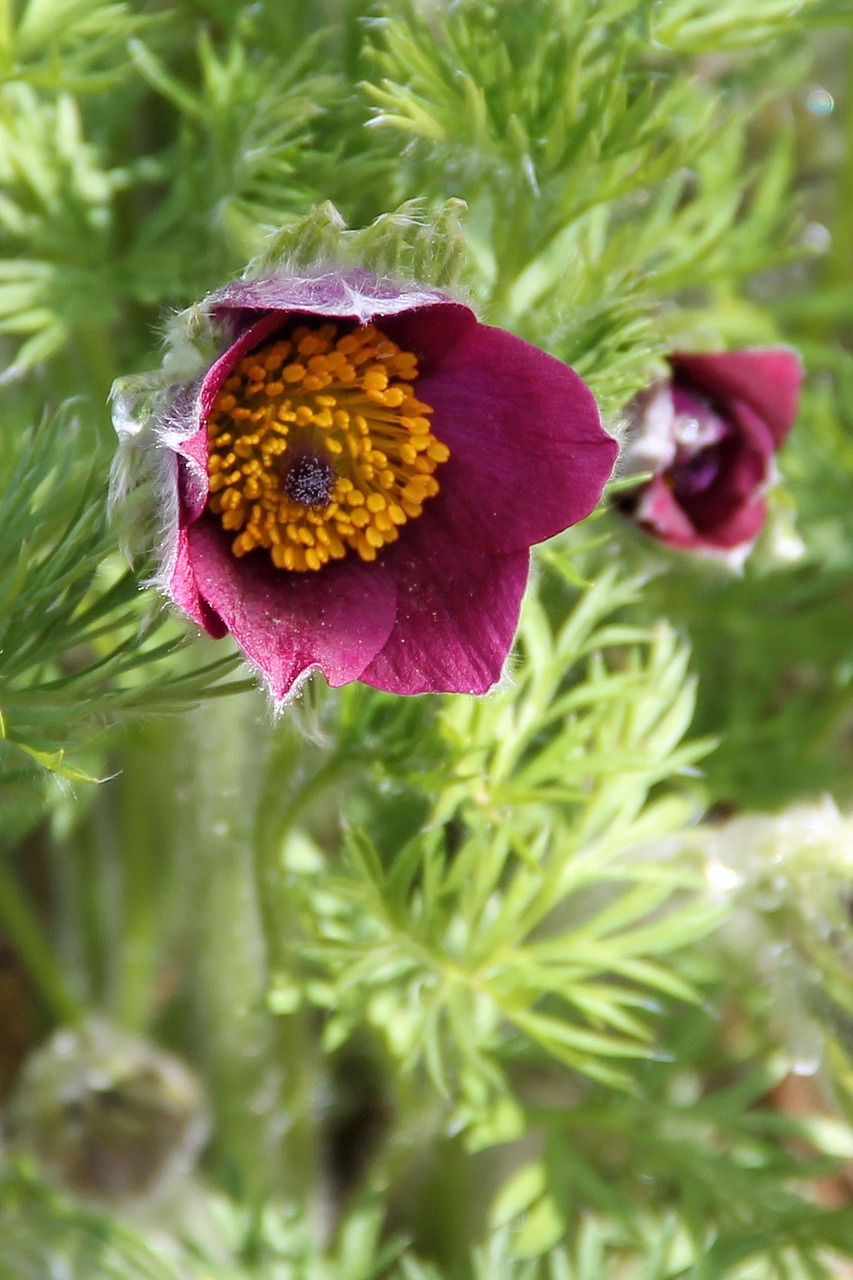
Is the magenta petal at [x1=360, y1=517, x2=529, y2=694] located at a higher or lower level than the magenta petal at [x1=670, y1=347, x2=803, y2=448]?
higher

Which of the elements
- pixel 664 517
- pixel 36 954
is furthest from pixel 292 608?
pixel 36 954

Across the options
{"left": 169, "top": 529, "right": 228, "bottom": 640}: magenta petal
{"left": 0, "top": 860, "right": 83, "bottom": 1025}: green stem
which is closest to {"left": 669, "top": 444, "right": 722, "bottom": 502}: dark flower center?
{"left": 169, "top": 529, "right": 228, "bottom": 640}: magenta petal

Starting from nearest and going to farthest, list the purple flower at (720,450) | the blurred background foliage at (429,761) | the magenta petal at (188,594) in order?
the magenta petal at (188,594)
the blurred background foliage at (429,761)
the purple flower at (720,450)

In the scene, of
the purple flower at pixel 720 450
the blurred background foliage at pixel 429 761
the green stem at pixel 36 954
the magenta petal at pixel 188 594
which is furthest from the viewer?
the green stem at pixel 36 954

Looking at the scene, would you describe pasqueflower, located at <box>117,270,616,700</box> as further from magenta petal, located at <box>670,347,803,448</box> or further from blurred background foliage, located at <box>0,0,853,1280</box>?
magenta petal, located at <box>670,347,803,448</box>

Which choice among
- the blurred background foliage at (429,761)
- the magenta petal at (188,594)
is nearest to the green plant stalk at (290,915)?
the blurred background foliage at (429,761)

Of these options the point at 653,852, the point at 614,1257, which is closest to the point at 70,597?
the point at 653,852

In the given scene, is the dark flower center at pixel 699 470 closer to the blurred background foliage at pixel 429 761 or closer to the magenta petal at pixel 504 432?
the blurred background foliage at pixel 429 761
